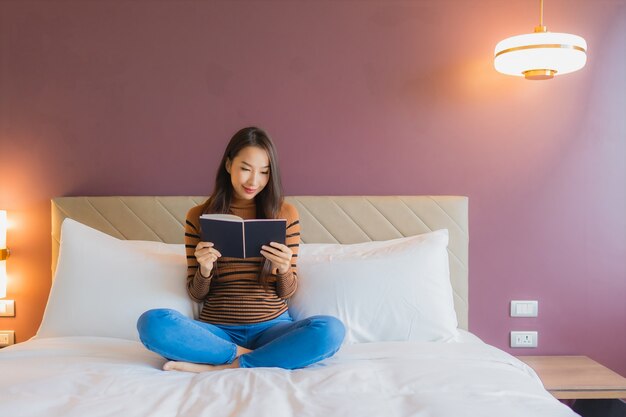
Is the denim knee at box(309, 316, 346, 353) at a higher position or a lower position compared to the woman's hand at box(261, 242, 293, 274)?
lower

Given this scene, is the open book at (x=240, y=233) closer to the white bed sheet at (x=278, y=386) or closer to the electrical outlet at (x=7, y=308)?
the white bed sheet at (x=278, y=386)

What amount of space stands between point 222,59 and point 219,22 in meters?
0.17

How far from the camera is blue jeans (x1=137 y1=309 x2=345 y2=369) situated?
1857 mm

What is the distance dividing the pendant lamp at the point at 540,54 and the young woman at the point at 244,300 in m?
1.11

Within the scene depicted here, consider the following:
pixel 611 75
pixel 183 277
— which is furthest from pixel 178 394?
pixel 611 75

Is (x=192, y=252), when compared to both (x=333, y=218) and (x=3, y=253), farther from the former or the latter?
(x=3, y=253)

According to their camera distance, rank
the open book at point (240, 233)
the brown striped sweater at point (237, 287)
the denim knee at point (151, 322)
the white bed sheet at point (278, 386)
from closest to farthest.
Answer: the white bed sheet at point (278, 386) → the denim knee at point (151, 322) → the open book at point (240, 233) → the brown striped sweater at point (237, 287)

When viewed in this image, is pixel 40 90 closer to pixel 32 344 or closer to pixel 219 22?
pixel 219 22

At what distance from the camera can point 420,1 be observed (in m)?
2.79

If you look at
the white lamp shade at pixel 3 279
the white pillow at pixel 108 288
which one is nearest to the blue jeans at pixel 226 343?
the white pillow at pixel 108 288

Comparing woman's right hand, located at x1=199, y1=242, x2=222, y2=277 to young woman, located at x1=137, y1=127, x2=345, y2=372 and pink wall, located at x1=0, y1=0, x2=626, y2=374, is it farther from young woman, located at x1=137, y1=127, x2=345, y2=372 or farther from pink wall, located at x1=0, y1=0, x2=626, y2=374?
pink wall, located at x1=0, y1=0, x2=626, y2=374

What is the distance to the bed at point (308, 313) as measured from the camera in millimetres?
1505

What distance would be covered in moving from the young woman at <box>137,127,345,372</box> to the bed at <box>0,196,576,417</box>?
3.0 inches

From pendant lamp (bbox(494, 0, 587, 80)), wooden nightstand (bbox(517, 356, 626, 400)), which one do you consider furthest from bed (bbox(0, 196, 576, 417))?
pendant lamp (bbox(494, 0, 587, 80))
